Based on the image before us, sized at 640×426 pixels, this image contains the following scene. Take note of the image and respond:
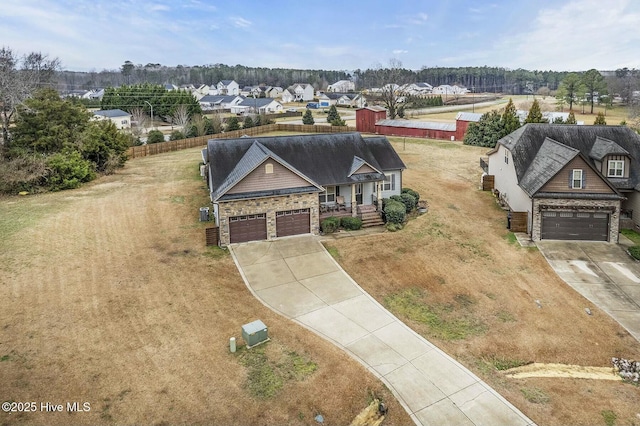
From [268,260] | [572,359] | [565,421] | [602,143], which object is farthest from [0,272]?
[602,143]

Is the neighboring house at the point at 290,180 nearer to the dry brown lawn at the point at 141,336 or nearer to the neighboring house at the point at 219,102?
the dry brown lawn at the point at 141,336

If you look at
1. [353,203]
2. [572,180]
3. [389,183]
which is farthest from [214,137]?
[572,180]

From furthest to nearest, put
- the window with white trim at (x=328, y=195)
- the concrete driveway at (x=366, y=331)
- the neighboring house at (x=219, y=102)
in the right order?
the neighboring house at (x=219, y=102), the window with white trim at (x=328, y=195), the concrete driveway at (x=366, y=331)

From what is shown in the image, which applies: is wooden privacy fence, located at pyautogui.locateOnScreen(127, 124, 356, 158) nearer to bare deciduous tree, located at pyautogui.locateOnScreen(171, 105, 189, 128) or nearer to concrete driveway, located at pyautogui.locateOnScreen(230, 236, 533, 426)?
bare deciduous tree, located at pyautogui.locateOnScreen(171, 105, 189, 128)

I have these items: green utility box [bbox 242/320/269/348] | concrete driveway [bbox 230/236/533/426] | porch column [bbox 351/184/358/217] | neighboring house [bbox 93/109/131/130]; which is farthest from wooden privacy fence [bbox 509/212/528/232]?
neighboring house [bbox 93/109/131/130]

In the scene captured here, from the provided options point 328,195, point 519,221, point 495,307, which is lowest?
point 495,307

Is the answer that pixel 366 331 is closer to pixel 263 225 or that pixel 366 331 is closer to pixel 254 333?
pixel 254 333

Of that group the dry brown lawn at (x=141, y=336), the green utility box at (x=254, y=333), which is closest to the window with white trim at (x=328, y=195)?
the dry brown lawn at (x=141, y=336)
